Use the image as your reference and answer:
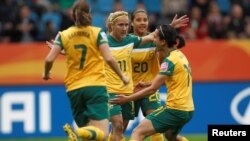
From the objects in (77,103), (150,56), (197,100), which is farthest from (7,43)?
(77,103)

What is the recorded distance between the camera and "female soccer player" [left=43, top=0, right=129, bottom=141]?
12641 mm

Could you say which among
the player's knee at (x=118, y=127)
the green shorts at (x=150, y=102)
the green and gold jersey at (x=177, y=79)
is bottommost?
the player's knee at (x=118, y=127)

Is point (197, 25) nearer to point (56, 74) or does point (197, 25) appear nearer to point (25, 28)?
point (25, 28)

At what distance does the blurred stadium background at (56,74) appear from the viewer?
19859 mm

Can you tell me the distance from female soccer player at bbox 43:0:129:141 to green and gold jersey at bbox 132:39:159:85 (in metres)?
2.27

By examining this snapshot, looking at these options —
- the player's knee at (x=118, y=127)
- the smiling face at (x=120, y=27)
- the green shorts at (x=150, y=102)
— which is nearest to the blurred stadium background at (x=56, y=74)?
the green shorts at (x=150, y=102)

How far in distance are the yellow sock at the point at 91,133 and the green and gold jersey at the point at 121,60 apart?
→ 208 centimetres

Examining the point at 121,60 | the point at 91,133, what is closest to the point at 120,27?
the point at 121,60

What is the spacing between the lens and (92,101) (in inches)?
505

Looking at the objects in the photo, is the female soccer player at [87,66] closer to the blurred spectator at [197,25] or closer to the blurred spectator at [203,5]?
the blurred spectator at [197,25]

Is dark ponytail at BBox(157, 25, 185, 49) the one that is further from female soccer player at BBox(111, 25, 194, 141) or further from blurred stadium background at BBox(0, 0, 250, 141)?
blurred stadium background at BBox(0, 0, 250, 141)

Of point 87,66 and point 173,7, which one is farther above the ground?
point 173,7

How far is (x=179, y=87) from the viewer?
43.3 feet

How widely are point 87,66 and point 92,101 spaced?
0.48 metres
